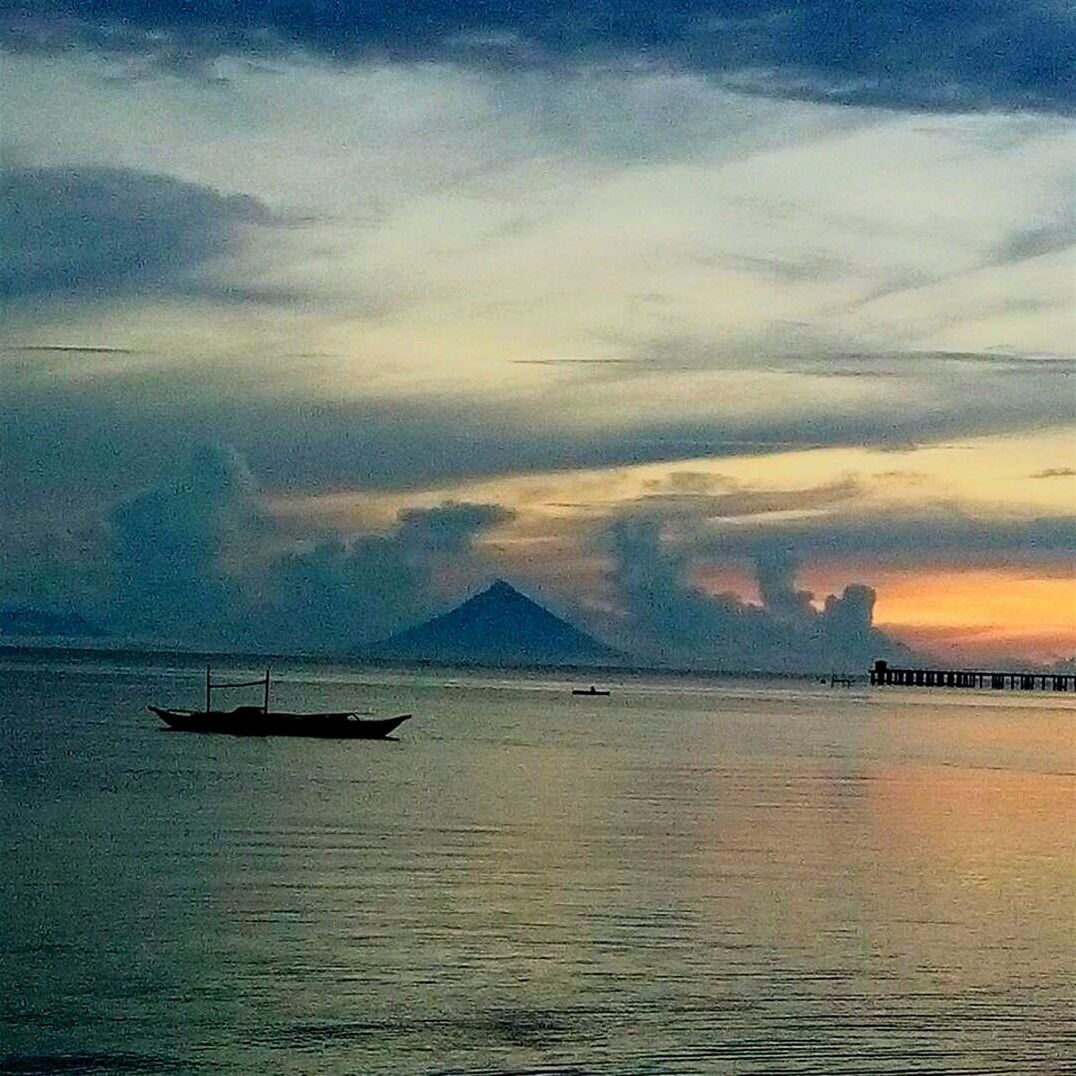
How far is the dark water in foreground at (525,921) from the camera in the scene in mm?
Result: 26734

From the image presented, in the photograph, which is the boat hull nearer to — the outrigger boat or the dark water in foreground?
the outrigger boat

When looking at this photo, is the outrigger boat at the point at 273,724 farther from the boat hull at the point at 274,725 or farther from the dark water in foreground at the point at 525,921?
the dark water in foreground at the point at 525,921

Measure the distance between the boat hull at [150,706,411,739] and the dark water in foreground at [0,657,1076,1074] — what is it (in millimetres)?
19002

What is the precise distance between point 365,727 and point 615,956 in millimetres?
67514

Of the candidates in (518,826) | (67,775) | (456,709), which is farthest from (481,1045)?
(456,709)

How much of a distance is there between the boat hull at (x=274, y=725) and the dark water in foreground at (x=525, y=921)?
19.0 meters

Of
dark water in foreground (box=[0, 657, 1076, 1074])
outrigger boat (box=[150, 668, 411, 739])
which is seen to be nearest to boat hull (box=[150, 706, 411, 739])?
outrigger boat (box=[150, 668, 411, 739])

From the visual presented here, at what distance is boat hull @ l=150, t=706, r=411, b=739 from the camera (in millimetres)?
98375

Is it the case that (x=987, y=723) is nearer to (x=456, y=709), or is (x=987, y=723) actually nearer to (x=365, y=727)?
(x=456, y=709)

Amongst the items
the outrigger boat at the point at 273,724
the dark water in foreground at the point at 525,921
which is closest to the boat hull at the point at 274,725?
the outrigger boat at the point at 273,724

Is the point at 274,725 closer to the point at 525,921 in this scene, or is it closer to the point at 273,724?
the point at 273,724

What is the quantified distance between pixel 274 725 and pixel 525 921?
64451mm

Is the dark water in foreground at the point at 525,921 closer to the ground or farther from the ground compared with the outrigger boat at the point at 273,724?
closer to the ground

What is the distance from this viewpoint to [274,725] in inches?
3917
